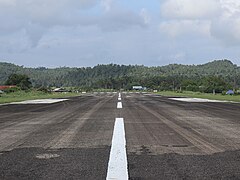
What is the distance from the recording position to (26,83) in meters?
110

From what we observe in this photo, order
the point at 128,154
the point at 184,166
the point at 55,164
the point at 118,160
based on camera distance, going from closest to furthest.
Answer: the point at 184,166 → the point at 55,164 → the point at 118,160 → the point at 128,154

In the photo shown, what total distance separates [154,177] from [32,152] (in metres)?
2.71

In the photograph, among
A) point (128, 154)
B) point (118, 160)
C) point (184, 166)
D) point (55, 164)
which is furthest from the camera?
point (128, 154)

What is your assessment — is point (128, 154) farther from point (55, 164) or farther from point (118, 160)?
point (55, 164)

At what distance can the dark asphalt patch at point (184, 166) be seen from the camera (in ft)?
14.2

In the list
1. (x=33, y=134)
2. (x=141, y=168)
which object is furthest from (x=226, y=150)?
(x=33, y=134)

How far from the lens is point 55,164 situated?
5012 mm

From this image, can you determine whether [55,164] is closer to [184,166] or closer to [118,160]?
[118,160]

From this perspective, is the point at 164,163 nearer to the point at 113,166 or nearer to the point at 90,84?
the point at 113,166

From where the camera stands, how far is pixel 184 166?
4859 millimetres

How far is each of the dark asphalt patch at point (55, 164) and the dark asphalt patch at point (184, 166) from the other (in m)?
0.54

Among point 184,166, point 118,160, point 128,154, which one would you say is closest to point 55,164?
point 118,160

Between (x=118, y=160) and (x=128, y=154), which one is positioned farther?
(x=128, y=154)

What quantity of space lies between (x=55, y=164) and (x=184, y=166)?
206 cm
